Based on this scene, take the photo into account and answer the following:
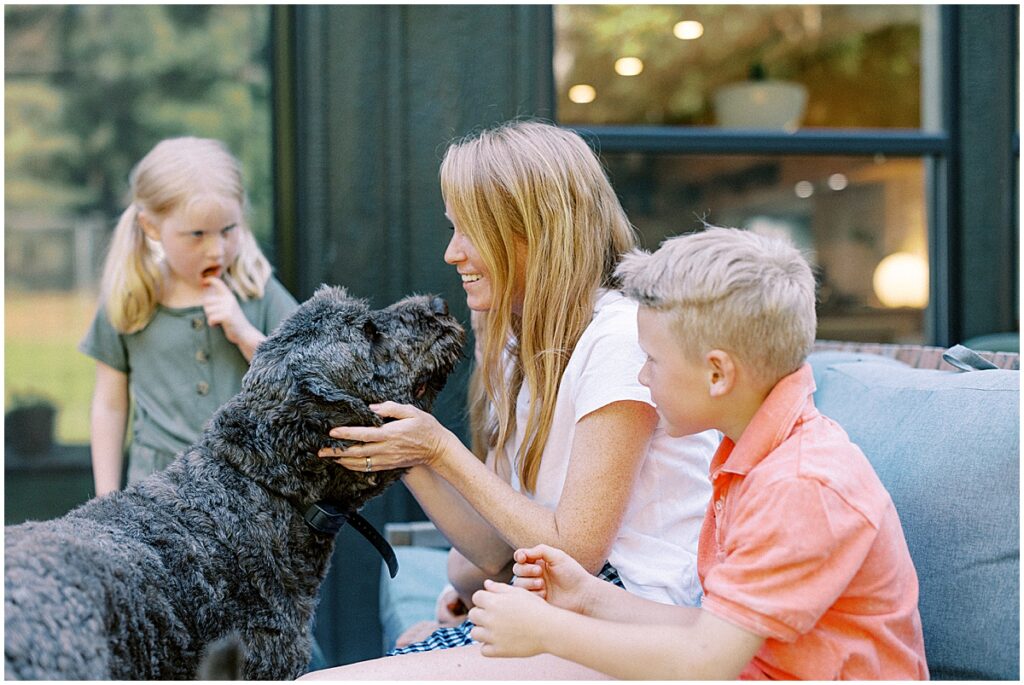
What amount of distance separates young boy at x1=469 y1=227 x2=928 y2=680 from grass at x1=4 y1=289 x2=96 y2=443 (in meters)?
3.13

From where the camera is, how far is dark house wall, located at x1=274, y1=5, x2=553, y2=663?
11.7 ft

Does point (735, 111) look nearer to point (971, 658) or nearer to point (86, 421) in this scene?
point (971, 658)

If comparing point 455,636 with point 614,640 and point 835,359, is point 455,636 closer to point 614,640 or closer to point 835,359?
point 614,640

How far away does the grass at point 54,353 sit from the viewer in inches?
164

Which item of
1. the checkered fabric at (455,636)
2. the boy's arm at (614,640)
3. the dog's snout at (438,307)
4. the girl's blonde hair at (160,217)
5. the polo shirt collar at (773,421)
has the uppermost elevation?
the girl's blonde hair at (160,217)

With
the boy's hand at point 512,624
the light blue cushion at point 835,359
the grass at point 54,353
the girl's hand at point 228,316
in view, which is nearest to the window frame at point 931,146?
the light blue cushion at point 835,359

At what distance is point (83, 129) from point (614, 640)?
3.62 metres

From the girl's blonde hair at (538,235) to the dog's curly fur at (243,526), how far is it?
7.4 inches

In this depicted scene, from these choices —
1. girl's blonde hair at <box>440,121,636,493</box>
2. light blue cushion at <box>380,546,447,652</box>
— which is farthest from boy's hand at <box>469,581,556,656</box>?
light blue cushion at <box>380,546,447,652</box>

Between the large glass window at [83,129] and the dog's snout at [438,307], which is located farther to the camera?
the large glass window at [83,129]

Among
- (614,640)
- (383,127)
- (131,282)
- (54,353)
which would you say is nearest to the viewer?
(614,640)

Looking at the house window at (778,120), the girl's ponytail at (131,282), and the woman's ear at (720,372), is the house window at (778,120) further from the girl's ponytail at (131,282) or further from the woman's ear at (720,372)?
the woman's ear at (720,372)

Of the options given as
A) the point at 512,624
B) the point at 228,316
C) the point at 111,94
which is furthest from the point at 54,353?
the point at 512,624

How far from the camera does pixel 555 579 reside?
1767 mm
